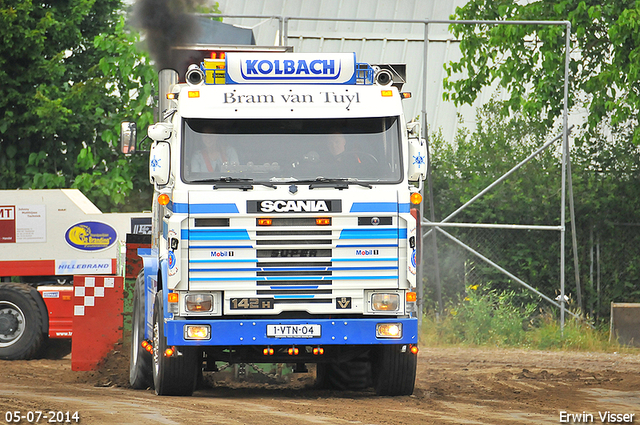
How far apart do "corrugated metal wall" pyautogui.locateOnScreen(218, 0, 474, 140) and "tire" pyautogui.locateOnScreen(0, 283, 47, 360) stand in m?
5.90

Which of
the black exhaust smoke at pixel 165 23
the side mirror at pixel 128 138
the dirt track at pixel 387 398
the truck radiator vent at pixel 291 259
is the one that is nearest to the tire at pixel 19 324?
the dirt track at pixel 387 398

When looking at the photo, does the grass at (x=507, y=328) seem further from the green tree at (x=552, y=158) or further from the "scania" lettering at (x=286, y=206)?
the "scania" lettering at (x=286, y=206)

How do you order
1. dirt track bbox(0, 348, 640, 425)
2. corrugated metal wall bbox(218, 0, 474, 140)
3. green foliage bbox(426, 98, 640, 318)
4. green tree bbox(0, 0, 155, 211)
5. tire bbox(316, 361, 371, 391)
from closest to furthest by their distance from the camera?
dirt track bbox(0, 348, 640, 425) → tire bbox(316, 361, 371, 391) → green foliage bbox(426, 98, 640, 318) → corrugated metal wall bbox(218, 0, 474, 140) → green tree bbox(0, 0, 155, 211)

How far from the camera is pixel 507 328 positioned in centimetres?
1529

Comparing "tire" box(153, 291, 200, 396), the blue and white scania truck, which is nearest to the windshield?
the blue and white scania truck

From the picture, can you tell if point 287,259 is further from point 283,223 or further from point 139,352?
point 139,352

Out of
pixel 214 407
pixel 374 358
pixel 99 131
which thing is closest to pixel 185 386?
pixel 214 407

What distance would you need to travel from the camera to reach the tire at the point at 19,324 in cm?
1451

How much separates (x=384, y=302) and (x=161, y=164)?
248 cm

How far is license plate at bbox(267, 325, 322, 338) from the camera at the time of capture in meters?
8.49

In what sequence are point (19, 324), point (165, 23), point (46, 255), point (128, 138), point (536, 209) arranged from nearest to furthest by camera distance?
point (128, 138), point (165, 23), point (19, 324), point (46, 255), point (536, 209)

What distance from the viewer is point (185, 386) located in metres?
9.09

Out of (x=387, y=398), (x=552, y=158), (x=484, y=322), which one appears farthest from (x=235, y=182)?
(x=552, y=158)

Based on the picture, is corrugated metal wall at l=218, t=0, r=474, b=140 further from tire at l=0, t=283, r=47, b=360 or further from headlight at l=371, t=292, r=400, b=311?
headlight at l=371, t=292, r=400, b=311
